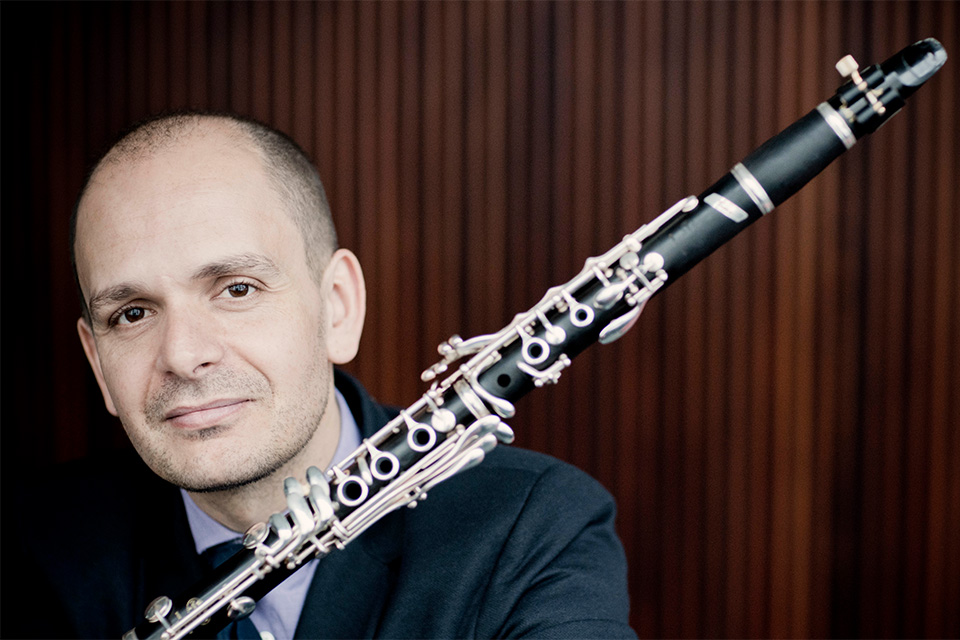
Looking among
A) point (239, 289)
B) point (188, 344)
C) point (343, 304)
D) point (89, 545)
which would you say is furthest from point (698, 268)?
point (89, 545)

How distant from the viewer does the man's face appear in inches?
44.5

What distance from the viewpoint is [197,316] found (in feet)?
3.73

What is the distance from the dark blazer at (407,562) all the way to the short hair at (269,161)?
0.33m

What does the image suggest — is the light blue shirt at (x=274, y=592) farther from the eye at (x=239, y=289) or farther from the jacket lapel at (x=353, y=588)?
the eye at (x=239, y=289)

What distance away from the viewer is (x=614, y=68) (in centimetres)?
222

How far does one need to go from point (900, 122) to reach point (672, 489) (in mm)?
1303

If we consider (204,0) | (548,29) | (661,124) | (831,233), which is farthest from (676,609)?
(204,0)

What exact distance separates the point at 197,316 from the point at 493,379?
0.48 meters

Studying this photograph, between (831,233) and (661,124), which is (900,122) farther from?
(661,124)

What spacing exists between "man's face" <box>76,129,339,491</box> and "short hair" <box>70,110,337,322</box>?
0.04 meters

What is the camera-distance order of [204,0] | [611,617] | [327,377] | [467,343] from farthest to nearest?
[204,0]
[327,377]
[611,617]
[467,343]

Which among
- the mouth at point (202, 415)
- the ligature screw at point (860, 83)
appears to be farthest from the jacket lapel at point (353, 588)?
the ligature screw at point (860, 83)

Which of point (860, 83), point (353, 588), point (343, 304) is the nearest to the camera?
point (860, 83)

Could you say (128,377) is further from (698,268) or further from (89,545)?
(698,268)
